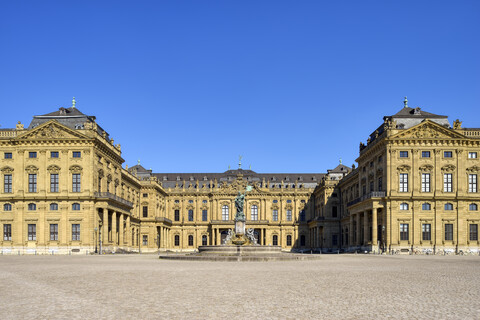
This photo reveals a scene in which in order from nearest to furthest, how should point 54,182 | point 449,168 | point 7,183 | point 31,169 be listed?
1. point 449,168
2. point 31,169
3. point 54,182
4. point 7,183

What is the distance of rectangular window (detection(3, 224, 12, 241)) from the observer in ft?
205

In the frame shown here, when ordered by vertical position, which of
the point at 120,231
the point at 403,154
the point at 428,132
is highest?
the point at 428,132

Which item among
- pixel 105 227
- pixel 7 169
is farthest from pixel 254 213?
pixel 7 169

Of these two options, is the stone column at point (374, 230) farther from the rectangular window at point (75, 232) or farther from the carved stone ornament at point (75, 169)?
the carved stone ornament at point (75, 169)

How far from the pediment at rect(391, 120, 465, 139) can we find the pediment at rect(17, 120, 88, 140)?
3697 centimetres

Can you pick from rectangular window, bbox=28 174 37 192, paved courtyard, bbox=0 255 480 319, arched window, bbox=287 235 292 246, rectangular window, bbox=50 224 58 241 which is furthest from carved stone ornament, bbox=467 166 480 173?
arched window, bbox=287 235 292 246

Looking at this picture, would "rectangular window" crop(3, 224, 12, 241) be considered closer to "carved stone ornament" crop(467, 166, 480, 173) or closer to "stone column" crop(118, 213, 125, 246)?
Answer: "stone column" crop(118, 213, 125, 246)

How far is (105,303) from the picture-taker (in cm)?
1361

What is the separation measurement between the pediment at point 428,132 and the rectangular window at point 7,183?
146 ft

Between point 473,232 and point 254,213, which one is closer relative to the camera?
point 473,232

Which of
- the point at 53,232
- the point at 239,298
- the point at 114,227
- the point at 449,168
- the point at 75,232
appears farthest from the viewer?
the point at 114,227

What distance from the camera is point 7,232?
62688 mm

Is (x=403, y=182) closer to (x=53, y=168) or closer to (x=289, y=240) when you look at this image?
(x=53, y=168)

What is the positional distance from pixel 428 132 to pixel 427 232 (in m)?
11.3
